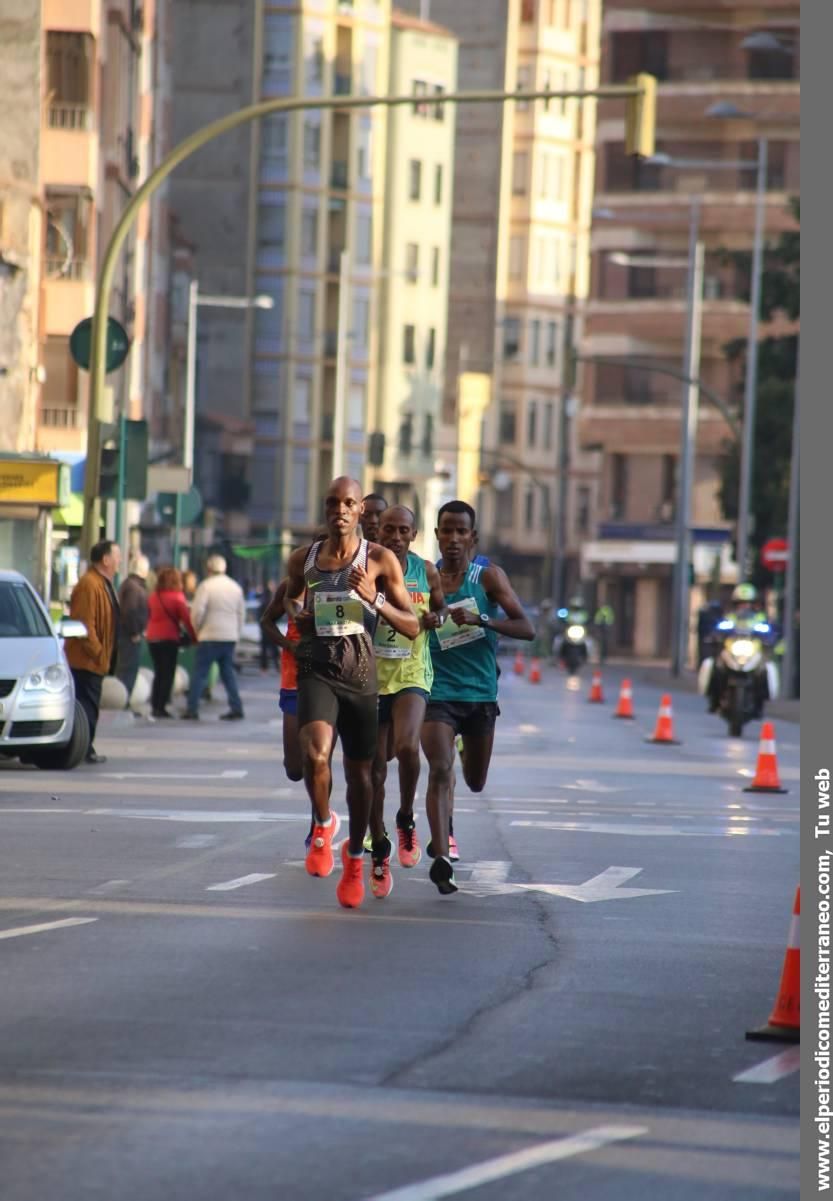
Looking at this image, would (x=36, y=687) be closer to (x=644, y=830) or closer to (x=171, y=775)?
(x=171, y=775)

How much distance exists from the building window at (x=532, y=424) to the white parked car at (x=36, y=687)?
116839 millimetres

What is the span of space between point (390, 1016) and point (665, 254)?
91.8m

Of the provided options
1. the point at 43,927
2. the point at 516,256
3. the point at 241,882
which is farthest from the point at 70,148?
the point at 516,256

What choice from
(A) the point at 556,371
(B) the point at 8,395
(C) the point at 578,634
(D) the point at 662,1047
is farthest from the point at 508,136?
(D) the point at 662,1047

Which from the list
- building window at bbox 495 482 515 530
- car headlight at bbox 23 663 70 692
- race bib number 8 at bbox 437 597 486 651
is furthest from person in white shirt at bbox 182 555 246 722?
building window at bbox 495 482 515 530

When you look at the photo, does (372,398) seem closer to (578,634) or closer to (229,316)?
(229,316)

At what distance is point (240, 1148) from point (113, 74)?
187 feet

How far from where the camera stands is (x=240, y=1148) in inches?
277

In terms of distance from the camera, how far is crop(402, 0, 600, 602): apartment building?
135 metres

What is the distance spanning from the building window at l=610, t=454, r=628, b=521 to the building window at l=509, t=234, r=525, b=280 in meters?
39.5

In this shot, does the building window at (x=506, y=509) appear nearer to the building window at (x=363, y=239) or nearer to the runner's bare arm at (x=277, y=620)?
the building window at (x=363, y=239)

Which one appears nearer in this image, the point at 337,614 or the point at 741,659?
the point at 337,614

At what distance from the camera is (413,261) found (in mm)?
116188

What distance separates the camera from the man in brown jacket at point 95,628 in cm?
2291
